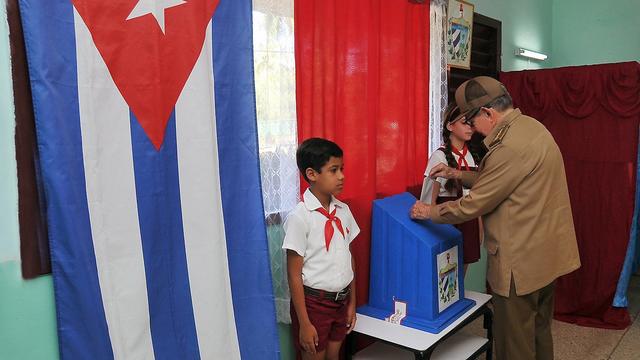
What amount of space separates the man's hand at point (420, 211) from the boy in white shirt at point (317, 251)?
17.3 inches

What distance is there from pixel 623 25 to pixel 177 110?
4.69 m

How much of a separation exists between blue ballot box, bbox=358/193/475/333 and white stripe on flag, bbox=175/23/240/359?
805 millimetres

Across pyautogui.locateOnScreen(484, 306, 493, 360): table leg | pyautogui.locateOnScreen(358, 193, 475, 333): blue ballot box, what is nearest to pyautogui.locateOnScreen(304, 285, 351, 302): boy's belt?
pyautogui.locateOnScreen(358, 193, 475, 333): blue ballot box

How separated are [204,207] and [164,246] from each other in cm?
19

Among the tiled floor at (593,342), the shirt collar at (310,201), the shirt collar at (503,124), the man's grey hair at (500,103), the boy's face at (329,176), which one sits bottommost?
the tiled floor at (593,342)

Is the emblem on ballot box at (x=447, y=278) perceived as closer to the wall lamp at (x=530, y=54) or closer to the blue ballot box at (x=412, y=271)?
the blue ballot box at (x=412, y=271)

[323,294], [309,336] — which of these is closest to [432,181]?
[323,294]

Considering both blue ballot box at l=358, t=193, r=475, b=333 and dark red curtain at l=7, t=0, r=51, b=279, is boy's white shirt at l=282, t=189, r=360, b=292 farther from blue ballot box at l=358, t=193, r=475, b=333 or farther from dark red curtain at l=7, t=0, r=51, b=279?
dark red curtain at l=7, t=0, r=51, b=279

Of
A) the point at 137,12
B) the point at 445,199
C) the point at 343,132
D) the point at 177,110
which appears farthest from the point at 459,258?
the point at 137,12

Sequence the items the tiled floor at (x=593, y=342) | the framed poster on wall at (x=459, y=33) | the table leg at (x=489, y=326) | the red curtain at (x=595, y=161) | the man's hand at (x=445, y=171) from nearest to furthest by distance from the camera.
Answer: the man's hand at (x=445, y=171) → the table leg at (x=489, y=326) → the tiled floor at (x=593, y=342) → the framed poster on wall at (x=459, y=33) → the red curtain at (x=595, y=161)

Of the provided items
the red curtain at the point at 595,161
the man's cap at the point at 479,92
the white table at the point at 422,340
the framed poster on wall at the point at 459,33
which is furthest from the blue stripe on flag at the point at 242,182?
the red curtain at the point at 595,161

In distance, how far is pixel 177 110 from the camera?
67.4 inches

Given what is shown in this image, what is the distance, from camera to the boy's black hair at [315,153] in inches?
76.1

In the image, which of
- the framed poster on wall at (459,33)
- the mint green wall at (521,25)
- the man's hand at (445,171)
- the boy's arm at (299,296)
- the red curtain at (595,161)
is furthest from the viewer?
the mint green wall at (521,25)
